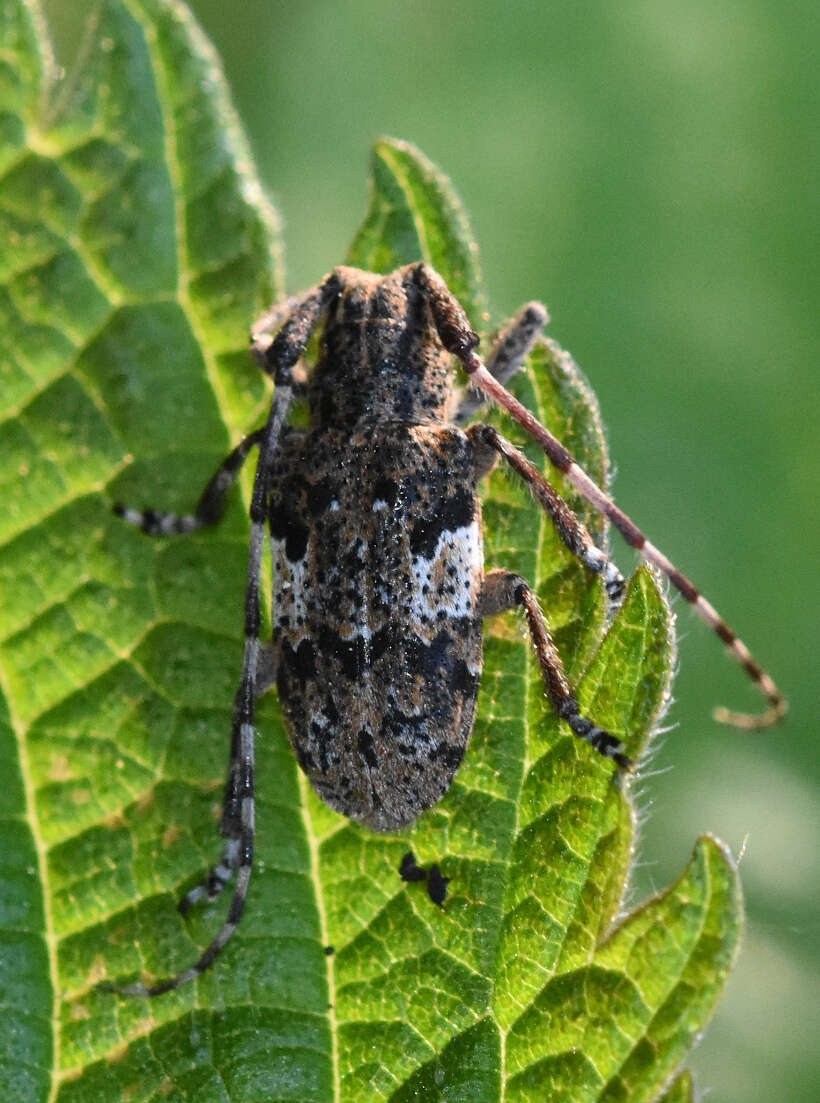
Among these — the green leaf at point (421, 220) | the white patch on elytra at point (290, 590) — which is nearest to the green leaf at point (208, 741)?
the green leaf at point (421, 220)

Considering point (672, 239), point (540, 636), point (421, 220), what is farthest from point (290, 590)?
point (672, 239)

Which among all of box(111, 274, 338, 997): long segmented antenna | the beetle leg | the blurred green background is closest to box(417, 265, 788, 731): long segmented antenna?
the beetle leg

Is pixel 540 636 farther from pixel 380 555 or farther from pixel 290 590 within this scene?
pixel 290 590

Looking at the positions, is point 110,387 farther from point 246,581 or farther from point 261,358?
point 246,581

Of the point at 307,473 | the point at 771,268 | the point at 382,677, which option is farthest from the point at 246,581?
the point at 771,268

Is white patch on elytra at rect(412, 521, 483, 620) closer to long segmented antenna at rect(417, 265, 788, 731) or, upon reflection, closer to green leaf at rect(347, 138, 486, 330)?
long segmented antenna at rect(417, 265, 788, 731)

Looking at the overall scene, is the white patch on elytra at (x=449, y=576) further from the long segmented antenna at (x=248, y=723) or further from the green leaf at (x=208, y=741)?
the long segmented antenna at (x=248, y=723)
